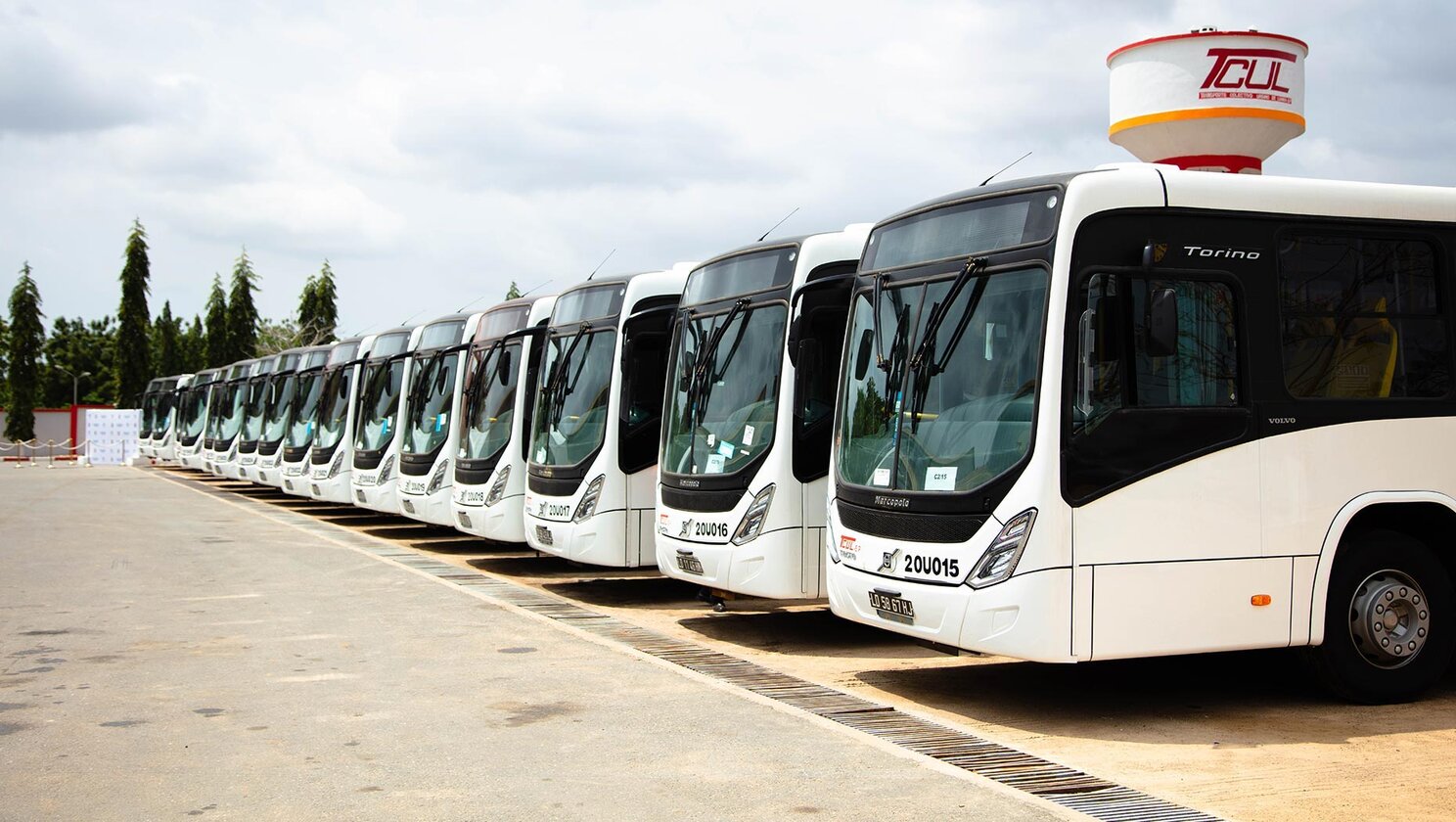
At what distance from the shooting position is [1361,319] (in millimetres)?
8711

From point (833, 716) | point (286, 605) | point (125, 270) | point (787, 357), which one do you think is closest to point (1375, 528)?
point (833, 716)

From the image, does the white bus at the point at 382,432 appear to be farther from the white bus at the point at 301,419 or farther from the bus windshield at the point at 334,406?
the white bus at the point at 301,419

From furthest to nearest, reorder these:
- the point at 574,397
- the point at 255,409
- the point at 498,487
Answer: the point at 255,409 → the point at 498,487 → the point at 574,397

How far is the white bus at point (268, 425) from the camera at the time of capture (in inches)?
1174

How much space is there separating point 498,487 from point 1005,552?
914 centimetres

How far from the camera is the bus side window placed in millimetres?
8492

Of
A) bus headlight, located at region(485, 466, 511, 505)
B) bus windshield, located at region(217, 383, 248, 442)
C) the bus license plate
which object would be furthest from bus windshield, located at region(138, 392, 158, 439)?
the bus license plate

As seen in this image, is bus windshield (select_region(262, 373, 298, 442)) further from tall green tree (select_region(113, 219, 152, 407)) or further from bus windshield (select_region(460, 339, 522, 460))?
tall green tree (select_region(113, 219, 152, 407))

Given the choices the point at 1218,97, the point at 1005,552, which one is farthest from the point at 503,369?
the point at 1005,552

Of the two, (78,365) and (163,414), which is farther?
(78,365)

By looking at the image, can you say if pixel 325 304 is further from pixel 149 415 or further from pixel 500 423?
pixel 500 423

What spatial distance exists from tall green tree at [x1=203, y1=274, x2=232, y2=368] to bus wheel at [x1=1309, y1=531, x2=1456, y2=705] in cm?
7160

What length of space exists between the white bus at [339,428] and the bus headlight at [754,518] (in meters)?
13.2

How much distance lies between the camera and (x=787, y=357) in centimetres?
1083
